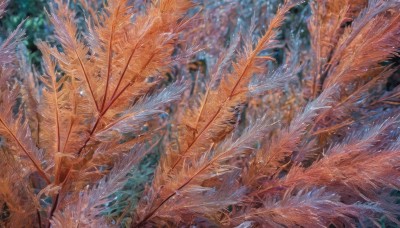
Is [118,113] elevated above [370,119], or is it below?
above

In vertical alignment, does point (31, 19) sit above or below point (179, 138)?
above

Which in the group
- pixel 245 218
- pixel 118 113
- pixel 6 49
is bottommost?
pixel 245 218

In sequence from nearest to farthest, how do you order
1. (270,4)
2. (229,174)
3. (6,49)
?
1. (6,49)
2. (229,174)
3. (270,4)

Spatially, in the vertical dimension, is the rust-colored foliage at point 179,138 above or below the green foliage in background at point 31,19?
below

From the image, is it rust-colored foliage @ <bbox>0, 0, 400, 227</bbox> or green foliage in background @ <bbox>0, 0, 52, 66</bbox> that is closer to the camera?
rust-colored foliage @ <bbox>0, 0, 400, 227</bbox>

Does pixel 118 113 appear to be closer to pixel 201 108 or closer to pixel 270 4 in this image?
pixel 201 108

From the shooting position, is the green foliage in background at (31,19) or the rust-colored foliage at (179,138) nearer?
the rust-colored foliage at (179,138)

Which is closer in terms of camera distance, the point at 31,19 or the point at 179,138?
the point at 179,138

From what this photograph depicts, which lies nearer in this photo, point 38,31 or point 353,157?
point 353,157

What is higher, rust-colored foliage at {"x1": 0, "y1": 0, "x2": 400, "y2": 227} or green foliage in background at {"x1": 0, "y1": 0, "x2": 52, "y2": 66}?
green foliage in background at {"x1": 0, "y1": 0, "x2": 52, "y2": 66}

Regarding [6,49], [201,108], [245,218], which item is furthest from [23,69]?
[245,218]

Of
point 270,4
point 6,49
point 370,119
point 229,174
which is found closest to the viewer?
point 6,49
